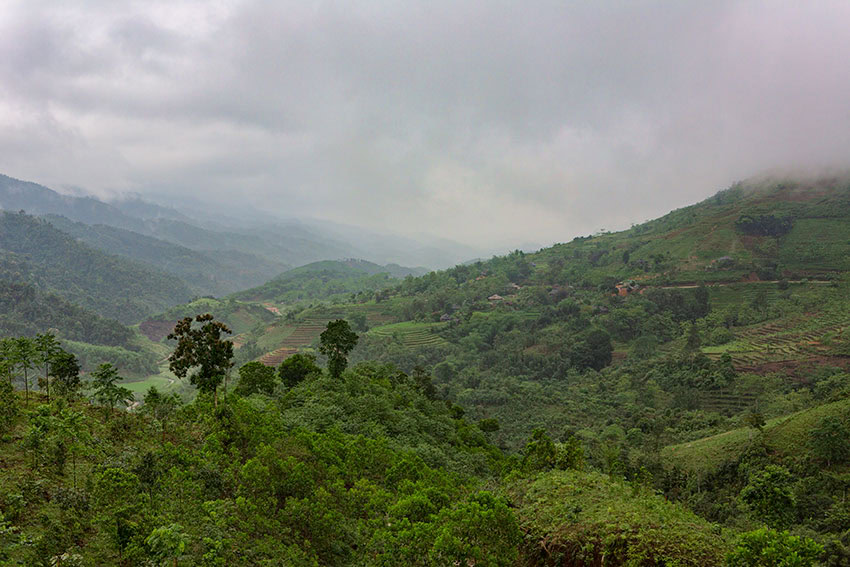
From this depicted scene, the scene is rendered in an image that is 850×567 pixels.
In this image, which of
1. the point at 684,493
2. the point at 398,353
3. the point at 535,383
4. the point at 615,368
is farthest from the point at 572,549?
Answer: the point at 398,353

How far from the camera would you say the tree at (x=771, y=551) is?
741 cm

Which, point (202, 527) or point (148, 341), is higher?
point (202, 527)

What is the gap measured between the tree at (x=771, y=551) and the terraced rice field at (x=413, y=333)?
77.6 meters

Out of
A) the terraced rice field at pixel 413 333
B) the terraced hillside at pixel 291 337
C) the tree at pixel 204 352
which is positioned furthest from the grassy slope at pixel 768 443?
the terraced hillside at pixel 291 337

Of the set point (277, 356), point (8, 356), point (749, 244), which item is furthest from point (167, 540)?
point (749, 244)

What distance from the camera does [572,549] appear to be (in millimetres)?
10438

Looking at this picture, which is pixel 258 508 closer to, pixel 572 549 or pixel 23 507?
pixel 23 507

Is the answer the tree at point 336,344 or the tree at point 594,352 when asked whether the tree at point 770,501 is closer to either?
the tree at point 336,344

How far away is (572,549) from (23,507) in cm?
1327

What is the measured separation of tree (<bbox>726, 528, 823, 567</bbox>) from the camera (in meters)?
7.41

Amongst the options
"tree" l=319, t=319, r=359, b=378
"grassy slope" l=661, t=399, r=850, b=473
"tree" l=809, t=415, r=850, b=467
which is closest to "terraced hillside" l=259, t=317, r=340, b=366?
"tree" l=319, t=319, r=359, b=378

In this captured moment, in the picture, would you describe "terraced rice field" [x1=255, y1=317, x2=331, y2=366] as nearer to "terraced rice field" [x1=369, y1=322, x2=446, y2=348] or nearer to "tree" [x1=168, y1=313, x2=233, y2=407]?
"terraced rice field" [x1=369, y1=322, x2=446, y2=348]

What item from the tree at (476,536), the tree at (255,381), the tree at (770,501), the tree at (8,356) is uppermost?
the tree at (8,356)

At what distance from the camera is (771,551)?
24.2 ft
